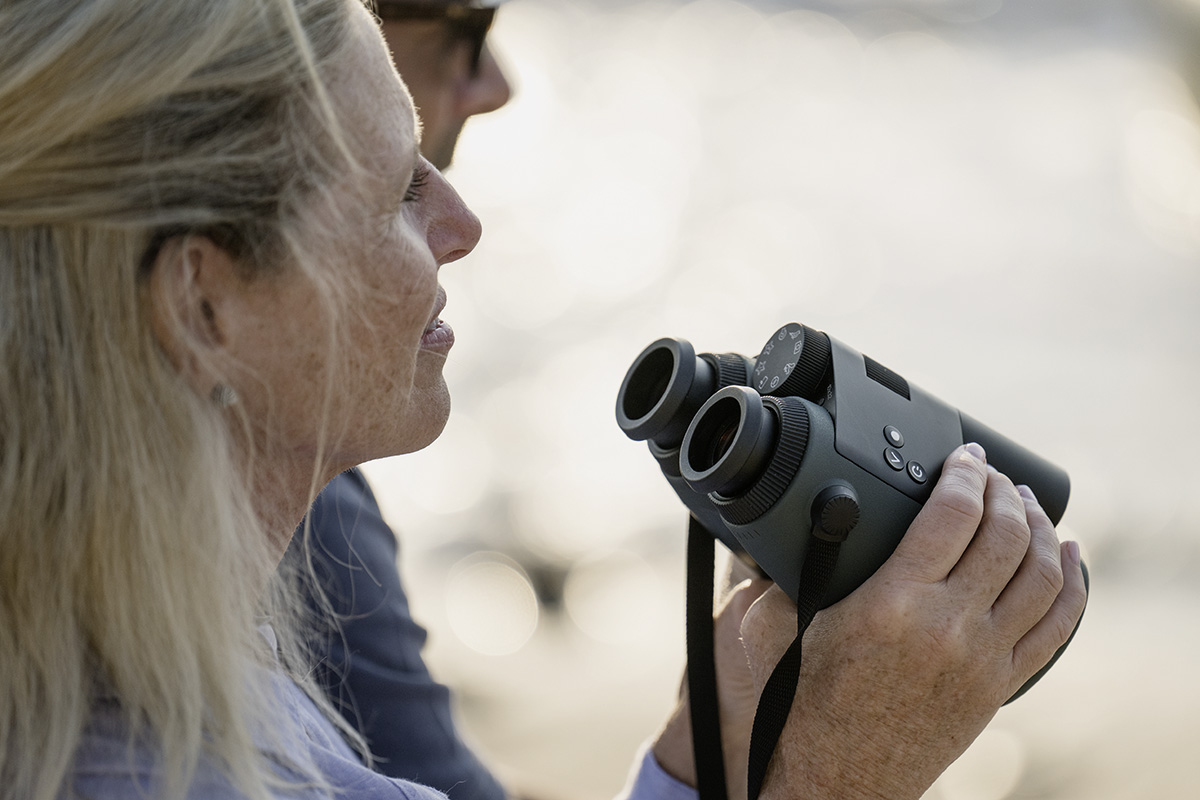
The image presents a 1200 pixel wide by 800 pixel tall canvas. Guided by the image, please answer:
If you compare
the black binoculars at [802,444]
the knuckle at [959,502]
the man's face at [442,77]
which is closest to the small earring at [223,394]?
the black binoculars at [802,444]

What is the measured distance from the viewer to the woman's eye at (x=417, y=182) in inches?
47.3

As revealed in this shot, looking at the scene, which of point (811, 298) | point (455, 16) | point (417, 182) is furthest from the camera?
point (811, 298)

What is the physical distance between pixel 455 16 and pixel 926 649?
4.85ft

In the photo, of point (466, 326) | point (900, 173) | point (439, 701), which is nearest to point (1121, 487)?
point (900, 173)

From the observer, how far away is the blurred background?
4223 millimetres

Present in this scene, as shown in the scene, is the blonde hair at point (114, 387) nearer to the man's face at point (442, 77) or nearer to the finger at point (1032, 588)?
the finger at point (1032, 588)

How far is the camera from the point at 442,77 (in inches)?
81.6

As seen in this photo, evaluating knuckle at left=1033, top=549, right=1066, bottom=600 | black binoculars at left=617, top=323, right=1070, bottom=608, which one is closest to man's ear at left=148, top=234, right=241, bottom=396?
black binoculars at left=617, top=323, right=1070, bottom=608

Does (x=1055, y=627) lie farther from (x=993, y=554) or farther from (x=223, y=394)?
(x=223, y=394)

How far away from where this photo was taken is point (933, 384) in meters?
5.38

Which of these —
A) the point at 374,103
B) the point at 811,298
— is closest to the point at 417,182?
the point at 374,103

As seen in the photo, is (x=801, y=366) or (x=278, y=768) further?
(x=801, y=366)

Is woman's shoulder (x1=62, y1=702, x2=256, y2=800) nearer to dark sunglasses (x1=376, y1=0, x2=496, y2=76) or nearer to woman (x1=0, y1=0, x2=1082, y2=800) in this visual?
woman (x1=0, y1=0, x2=1082, y2=800)

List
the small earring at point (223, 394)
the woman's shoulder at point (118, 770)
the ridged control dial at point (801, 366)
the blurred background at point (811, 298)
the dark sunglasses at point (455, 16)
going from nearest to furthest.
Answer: the woman's shoulder at point (118, 770)
the small earring at point (223, 394)
the ridged control dial at point (801, 366)
the dark sunglasses at point (455, 16)
the blurred background at point (811, 298)
